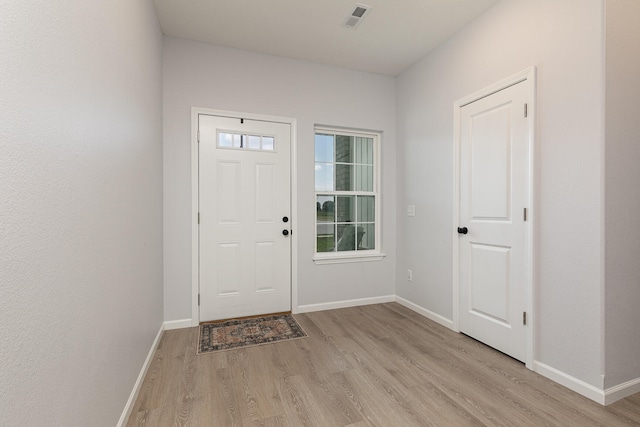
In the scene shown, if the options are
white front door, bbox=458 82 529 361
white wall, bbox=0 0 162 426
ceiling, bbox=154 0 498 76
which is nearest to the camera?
white wall, bbox=0 0 162 426

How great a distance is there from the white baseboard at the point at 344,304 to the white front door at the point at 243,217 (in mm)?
231

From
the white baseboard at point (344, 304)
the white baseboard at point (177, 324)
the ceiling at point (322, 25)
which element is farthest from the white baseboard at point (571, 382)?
the white baseboard at point (177, 324)

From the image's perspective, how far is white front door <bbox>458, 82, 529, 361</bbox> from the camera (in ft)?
7.25

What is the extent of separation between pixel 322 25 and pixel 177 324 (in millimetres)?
3115

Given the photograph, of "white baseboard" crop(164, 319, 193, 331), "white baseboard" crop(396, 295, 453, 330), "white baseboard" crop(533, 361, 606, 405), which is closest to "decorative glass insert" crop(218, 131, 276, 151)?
"white baseboard" crop(164, 319, 193, 331)

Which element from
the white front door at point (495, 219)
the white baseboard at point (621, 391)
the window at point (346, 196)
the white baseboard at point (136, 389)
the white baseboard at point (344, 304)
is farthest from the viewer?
the window at point (346, 196)

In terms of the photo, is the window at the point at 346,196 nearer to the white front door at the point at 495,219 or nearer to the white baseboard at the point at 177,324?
the white front door at the point at 495,219

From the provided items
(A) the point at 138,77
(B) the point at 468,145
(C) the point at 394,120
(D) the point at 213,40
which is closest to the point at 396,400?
(B) the point at 468,145

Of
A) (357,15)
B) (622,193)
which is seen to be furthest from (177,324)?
(622,193)

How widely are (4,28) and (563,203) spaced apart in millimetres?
2677

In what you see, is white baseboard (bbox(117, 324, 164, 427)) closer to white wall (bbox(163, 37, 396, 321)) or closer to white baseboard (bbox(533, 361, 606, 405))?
white wall (bbox(163, 37, 396, 321))

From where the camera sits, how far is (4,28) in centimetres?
72

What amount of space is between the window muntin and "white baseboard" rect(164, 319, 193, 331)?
1.51 metres

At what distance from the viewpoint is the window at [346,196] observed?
11.5 feet
